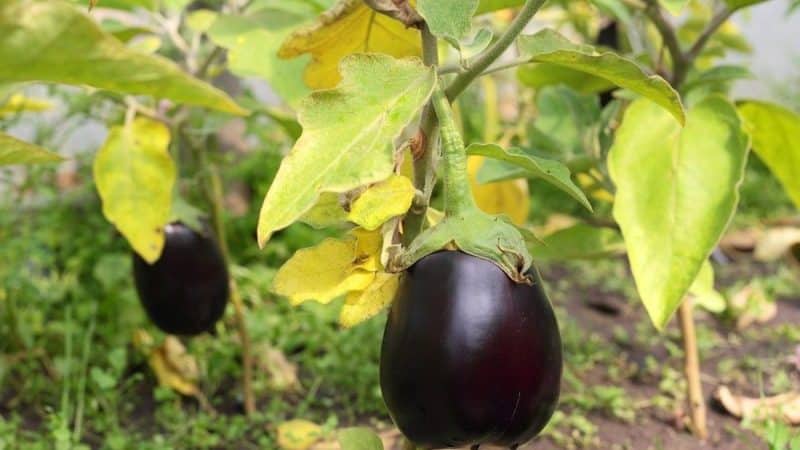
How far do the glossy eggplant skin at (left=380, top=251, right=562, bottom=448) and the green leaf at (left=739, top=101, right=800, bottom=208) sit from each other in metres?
0.54

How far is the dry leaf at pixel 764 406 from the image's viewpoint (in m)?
1.14

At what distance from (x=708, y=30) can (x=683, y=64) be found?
0.05m

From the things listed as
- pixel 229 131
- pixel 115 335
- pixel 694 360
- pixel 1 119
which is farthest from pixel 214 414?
pixel 229 131

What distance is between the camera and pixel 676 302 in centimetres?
79

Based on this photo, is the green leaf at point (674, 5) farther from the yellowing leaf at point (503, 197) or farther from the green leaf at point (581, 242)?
the yellowing leaf at point (503, 197)

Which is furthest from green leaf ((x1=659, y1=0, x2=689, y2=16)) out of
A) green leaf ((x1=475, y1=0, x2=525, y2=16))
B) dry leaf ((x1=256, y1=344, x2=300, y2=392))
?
dry leaf ((x1=256, y1=344, x2=300, y2=392))

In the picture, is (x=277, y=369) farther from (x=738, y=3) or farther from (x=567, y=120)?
(x=738, y=3)

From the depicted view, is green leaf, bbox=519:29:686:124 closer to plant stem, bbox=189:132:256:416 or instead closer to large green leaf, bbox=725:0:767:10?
large green leaf, bbox=725:0:767:10

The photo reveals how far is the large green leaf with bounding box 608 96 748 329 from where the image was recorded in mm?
810

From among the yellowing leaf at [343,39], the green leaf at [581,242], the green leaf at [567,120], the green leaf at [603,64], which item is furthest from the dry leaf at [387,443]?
the green leaf at [603,64]

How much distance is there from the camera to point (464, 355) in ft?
1.90

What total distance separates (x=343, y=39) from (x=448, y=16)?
6.6 inches

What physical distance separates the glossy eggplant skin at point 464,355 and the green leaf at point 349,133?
87 mm

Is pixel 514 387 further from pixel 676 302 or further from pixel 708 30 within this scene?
pixel 708 30
